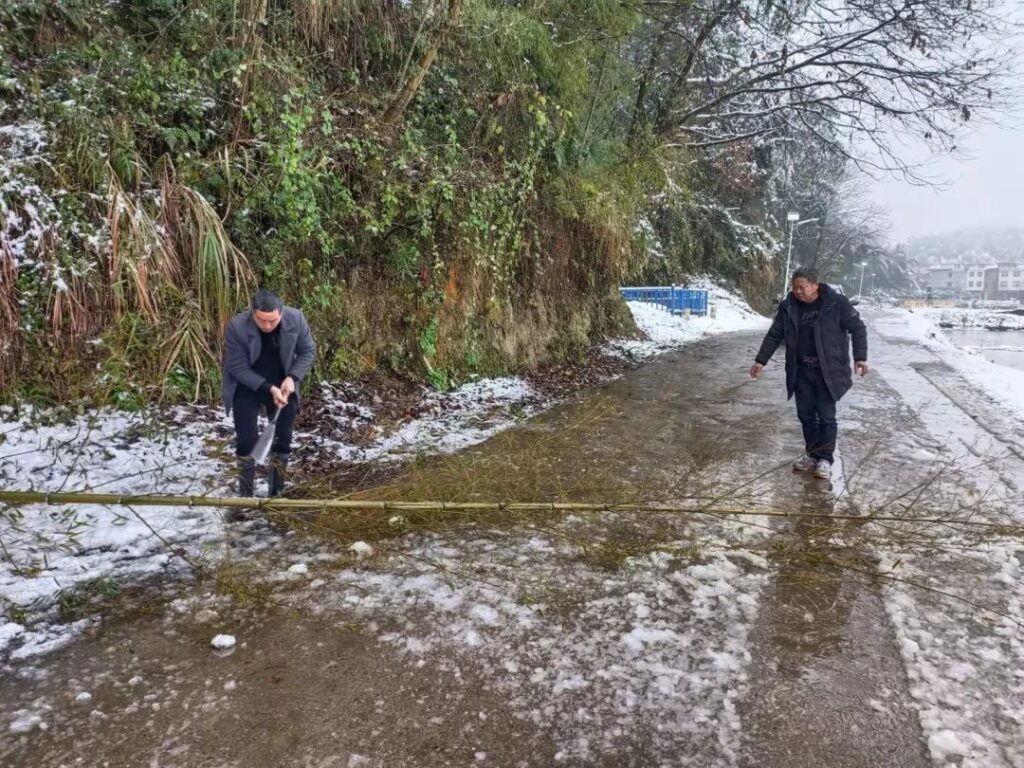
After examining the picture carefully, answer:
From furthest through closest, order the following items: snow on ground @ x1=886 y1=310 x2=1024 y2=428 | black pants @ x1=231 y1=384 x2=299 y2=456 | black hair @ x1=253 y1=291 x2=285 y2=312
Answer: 1. snow on ground @ x1=886 y1=310 x2=1024 y2=428
2. black pants @ x1=231 y1=384 x2=299 y2=456
3. black hair @ x1=253 y1=291 x2=285 y2=312

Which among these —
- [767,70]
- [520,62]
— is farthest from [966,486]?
[767,70]

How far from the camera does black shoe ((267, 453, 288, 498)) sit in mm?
4320

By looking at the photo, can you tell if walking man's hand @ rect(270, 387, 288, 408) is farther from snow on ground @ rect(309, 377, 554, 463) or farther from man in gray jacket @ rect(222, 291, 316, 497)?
snow on ground @ rect(309, 377, 554, 463)

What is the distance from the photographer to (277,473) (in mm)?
4406

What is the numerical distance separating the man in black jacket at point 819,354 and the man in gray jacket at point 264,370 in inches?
158

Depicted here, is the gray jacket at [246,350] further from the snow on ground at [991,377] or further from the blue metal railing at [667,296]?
the blue metal railing at [667,296]

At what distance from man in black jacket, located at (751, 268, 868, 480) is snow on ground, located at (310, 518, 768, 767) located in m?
1.79

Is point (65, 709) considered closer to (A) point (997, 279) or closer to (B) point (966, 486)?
(B) point (966, 486)

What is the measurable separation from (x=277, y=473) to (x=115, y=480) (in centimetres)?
97

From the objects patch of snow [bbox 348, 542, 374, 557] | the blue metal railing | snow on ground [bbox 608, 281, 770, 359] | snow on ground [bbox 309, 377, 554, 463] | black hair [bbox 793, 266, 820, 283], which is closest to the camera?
patch of snow [bbox 348, 542, 374, 557]

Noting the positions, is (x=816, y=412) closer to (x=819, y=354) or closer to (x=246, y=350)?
(x=819, y=354)

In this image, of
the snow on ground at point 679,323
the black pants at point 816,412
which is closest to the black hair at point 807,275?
the black pants at point 816,412

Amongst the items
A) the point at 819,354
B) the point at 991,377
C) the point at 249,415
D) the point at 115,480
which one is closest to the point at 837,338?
the point at 819,354

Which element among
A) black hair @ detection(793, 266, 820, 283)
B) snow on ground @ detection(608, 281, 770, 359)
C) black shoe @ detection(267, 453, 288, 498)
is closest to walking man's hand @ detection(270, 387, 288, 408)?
black shoe @ detection(267, 453, 288, 498)
